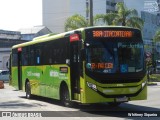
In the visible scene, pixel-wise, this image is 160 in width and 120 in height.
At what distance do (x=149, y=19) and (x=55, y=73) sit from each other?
11409 cm

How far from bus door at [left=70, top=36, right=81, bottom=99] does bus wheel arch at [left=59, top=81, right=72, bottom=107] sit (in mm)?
888

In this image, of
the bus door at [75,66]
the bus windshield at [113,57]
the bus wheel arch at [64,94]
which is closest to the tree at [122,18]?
the bus wheel arch at [64,94]

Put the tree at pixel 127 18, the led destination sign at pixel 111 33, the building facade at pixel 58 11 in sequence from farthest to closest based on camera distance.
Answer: the building facade at pixel 58 11, the tree at pixel 127 18, the led destination sign at pixel 111 33

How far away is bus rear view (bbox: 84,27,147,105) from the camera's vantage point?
14938mm

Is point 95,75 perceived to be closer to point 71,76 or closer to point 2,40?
point 71,76

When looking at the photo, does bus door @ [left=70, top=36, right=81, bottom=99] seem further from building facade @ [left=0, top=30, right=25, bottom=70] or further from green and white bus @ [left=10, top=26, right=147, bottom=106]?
building facade @ [left=0, top=30, right=25, bottom=70]

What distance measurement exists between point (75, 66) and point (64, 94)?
1898 mm

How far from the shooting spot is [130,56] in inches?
607

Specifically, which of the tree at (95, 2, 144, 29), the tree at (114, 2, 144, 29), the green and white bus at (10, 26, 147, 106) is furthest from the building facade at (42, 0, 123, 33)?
the green and white bus at (10, 26, 147, 106)

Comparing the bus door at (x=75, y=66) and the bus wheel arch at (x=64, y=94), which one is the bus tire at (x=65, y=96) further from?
the bus door at (x=75, y=66)

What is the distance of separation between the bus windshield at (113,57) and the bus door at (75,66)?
0.88 m

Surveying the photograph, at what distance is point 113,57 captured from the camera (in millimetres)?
15164

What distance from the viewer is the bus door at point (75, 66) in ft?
52.0

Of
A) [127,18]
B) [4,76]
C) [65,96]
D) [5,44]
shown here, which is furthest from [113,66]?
[5,44]
